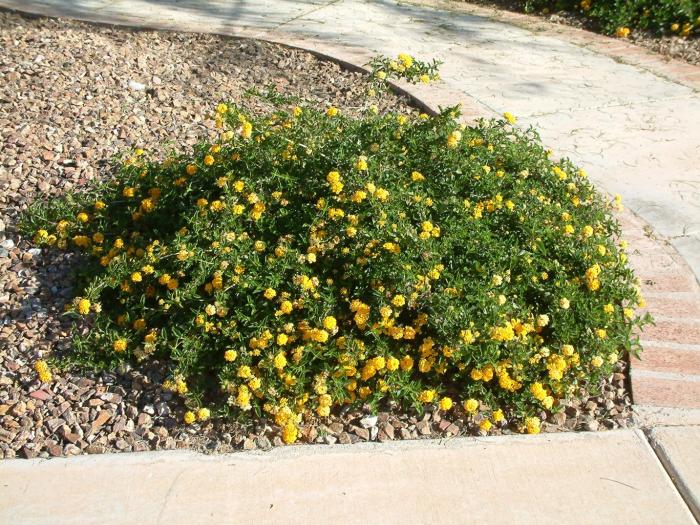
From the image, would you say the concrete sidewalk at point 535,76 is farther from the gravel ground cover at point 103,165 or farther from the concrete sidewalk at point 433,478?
the concrete sidewalk at point 433,478

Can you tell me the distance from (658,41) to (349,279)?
14.7 feet

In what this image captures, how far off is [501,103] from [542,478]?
316 cm

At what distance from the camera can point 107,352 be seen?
3.00 metres

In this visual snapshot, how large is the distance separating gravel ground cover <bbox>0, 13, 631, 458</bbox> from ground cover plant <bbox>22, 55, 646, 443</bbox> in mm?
93

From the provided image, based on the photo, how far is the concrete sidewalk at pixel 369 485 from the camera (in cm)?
239

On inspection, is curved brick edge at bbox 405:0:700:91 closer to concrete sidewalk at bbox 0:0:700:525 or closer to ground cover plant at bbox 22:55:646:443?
concrete sidewalk at bbox 0:0:700:525

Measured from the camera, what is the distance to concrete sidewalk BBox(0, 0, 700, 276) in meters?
4.30

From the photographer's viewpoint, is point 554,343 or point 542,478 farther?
point 554,343

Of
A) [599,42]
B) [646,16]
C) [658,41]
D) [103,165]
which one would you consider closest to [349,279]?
[103,165]

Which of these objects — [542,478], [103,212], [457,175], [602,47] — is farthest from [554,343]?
[602,47]

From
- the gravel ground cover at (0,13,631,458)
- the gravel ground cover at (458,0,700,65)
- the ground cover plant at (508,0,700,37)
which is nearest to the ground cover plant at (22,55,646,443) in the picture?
the gravel ground cover at (0,13,631,458)

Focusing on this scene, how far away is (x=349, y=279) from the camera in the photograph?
119 inches

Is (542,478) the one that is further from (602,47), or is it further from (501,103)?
(602,47)

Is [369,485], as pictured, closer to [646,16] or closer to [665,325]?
[665,325]
